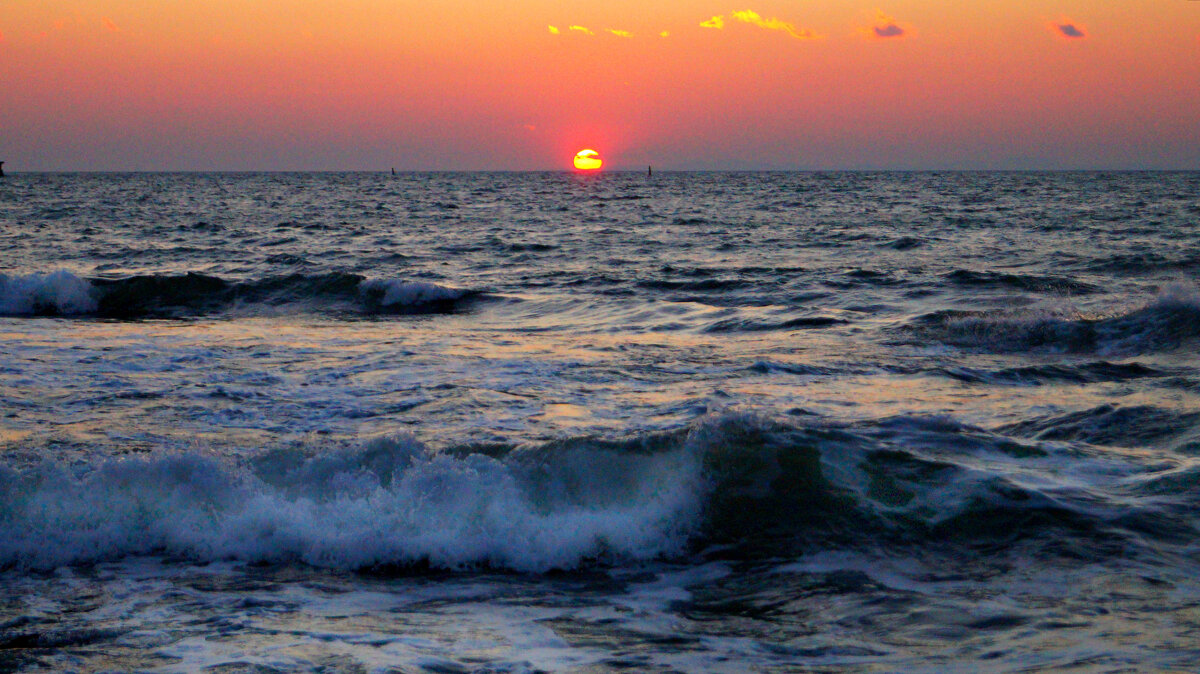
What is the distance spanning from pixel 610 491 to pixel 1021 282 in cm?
1241

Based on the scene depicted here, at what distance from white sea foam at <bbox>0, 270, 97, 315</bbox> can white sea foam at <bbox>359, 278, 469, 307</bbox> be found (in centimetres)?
449

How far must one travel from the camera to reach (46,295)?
15266 mm

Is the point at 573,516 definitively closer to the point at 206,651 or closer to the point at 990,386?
the point at 206,651

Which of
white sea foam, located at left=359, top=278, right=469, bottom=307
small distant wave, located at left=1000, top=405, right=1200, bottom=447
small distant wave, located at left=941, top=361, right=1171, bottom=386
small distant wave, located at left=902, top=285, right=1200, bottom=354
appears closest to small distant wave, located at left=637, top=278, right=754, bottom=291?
white sea foam, located at left=359, top=278, right=469, bottom=307

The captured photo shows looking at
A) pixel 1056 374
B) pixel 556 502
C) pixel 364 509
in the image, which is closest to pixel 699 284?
pixel 1056 374

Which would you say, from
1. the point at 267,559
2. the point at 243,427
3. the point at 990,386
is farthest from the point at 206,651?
the point at 990,386

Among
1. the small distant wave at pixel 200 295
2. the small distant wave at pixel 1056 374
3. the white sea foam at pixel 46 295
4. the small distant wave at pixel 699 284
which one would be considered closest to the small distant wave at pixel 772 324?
the small distant wave at pixel 1056 374

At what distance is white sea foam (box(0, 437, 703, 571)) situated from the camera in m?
5.11

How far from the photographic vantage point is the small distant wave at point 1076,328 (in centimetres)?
1058

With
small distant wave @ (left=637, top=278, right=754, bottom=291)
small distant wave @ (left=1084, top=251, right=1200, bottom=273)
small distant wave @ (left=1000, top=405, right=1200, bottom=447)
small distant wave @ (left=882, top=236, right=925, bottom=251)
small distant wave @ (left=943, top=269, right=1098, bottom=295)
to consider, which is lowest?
small distant wave @ (left=1000, top=405, right=1200, bottom=447)

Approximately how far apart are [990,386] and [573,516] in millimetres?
4894

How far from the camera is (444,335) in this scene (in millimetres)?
11922

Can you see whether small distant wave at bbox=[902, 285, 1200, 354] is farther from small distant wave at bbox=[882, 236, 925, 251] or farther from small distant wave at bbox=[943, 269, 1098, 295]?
small distant wave at bbox=[882, 236, 925, 251]

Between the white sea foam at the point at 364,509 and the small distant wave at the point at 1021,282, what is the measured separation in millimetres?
11382
